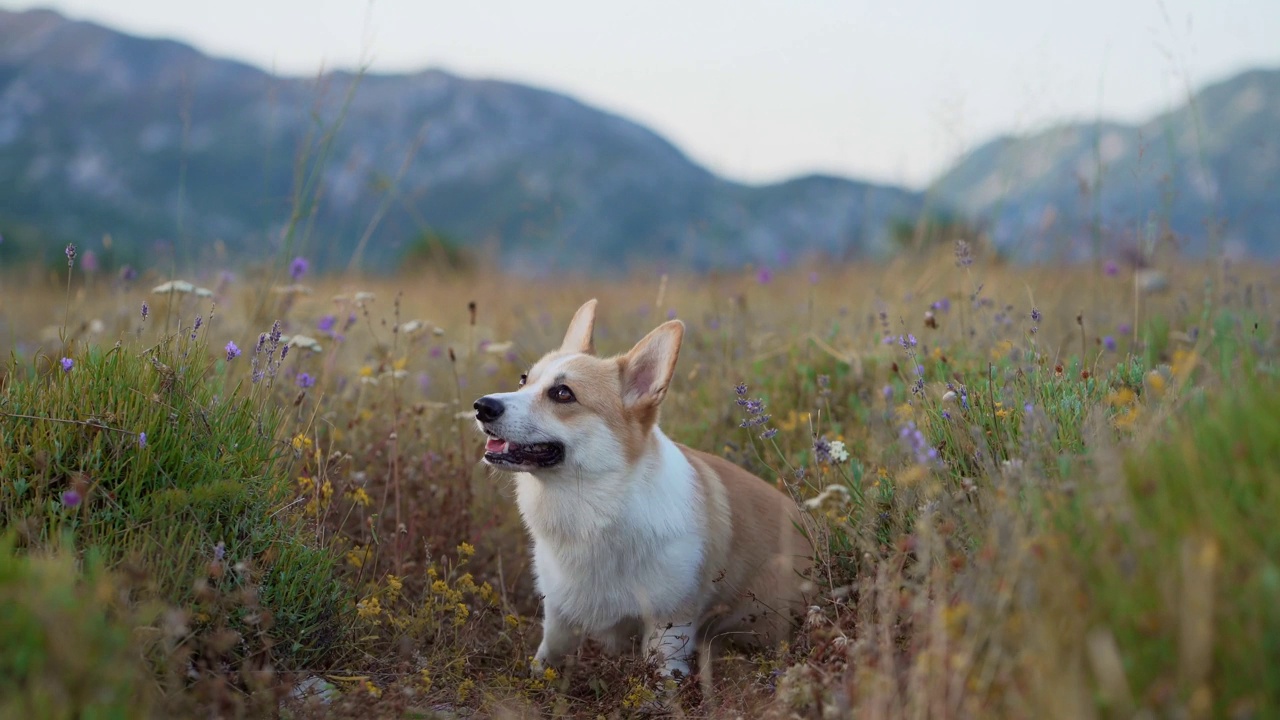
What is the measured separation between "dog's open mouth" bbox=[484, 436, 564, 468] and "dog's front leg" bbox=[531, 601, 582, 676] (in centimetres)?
56

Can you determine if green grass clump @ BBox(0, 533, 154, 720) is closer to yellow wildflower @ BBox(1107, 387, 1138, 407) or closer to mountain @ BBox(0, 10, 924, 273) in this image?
yellow wildflower @ BBox(1107, 387, 1138, 407)

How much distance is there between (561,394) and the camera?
356 centimetres

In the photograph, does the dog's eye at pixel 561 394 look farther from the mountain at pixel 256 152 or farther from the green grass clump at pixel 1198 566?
the mountain at pixel 256 152

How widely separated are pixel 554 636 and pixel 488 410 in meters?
0.91

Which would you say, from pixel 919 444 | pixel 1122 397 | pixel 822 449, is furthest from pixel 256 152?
pixel 1122 397

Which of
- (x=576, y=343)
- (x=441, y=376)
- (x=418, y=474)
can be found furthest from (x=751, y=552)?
(x=441, y=376)

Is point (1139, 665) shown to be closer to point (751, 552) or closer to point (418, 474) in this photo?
point (751, 552)

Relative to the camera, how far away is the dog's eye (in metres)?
3.55

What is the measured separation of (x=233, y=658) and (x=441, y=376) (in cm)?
358

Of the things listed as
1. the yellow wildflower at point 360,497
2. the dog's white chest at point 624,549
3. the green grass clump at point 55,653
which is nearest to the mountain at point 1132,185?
the dog's white chest at point 624,549

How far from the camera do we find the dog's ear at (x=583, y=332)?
415cm

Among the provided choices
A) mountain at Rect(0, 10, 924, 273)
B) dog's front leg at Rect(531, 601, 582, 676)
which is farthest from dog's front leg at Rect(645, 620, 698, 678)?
mountain at Rect(0, 10, 924, 273)

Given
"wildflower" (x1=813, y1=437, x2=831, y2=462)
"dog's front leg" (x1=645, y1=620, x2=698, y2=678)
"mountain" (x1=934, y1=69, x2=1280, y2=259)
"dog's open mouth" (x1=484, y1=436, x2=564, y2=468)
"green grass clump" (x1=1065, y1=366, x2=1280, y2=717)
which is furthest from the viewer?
"mountain" (x1=934, y1=69, x2=1280, y2=259)

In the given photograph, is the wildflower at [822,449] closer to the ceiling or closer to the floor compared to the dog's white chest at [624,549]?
closer to the ceiling
